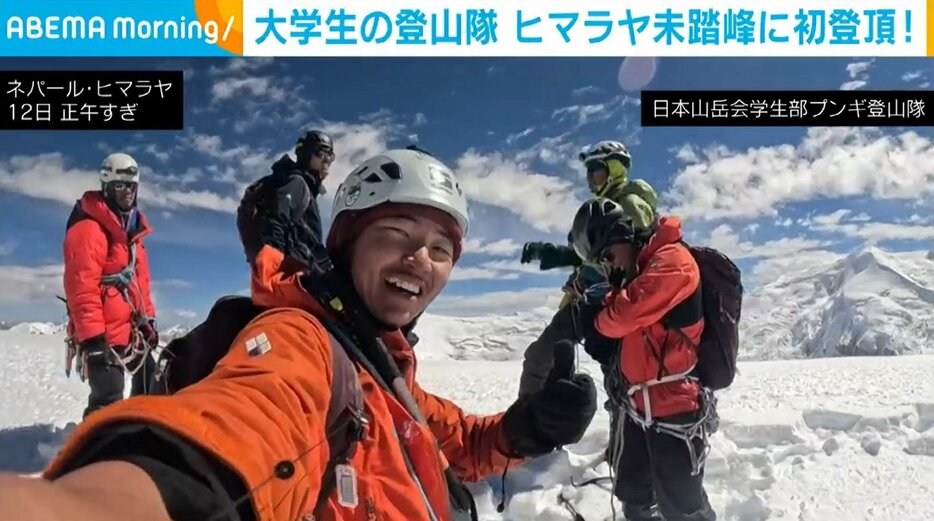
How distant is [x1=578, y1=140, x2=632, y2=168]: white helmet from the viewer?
9.70 feet

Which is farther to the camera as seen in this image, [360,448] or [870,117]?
[870,117]

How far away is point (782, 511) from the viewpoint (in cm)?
290

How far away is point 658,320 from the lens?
2.34 m

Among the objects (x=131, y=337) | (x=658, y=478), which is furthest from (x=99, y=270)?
(x=658, y=478)

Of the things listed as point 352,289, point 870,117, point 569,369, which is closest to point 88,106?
point 352,289

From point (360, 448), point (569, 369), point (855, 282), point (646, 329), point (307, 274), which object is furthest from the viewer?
point (855, 282)

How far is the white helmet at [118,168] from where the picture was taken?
10.9 ft

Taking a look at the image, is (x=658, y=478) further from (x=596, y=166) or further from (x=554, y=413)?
(x=596, y=166)

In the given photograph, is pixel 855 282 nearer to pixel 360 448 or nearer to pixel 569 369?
pixel 569 369

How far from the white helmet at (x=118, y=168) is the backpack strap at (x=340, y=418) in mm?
2945

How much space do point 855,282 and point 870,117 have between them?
17.8 ft

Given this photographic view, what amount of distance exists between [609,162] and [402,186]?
6.04ft

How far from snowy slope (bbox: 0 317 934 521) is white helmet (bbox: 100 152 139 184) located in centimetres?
136
